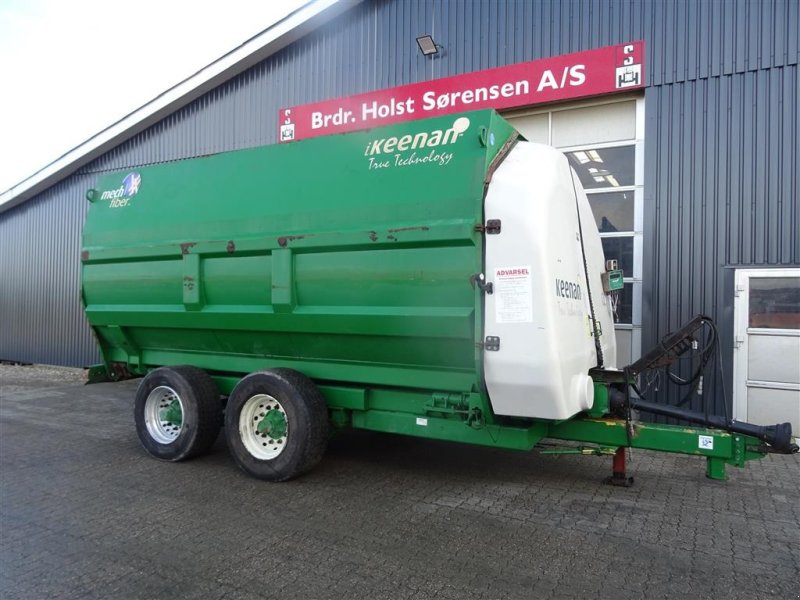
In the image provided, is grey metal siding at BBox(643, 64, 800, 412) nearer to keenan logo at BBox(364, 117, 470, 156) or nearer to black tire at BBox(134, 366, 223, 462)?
keenan logo at BBox(364, 117, 470, 156)

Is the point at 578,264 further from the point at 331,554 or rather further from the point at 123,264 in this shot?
the point at 123,264

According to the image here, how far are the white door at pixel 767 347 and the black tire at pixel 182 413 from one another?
19.8 ft

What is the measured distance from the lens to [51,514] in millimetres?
4723

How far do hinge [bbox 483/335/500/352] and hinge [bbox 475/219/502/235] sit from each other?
0.78 metres

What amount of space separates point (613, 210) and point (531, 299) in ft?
14.8

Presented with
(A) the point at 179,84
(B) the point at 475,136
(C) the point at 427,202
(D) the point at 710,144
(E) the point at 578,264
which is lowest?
(E) the point at 578,264

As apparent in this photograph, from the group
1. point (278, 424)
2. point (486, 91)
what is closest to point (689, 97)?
point (486, 91)

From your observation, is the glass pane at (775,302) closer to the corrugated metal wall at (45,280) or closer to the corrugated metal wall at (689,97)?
the corrugated metal wall at (689,97)

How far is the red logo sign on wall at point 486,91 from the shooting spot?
8039mm

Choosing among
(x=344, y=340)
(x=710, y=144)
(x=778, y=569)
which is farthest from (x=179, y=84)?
(x=778, y=569)

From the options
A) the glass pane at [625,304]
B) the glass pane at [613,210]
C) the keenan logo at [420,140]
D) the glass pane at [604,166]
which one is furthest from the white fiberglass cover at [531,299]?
the glass pane at [604,166]

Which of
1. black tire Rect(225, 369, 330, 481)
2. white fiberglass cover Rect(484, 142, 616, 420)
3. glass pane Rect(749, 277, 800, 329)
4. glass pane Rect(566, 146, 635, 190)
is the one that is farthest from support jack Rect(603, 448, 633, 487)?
glass pane Rect(566, 146, 635, 190)

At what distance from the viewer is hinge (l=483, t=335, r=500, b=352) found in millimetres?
4590

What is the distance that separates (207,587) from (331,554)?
0.80m
